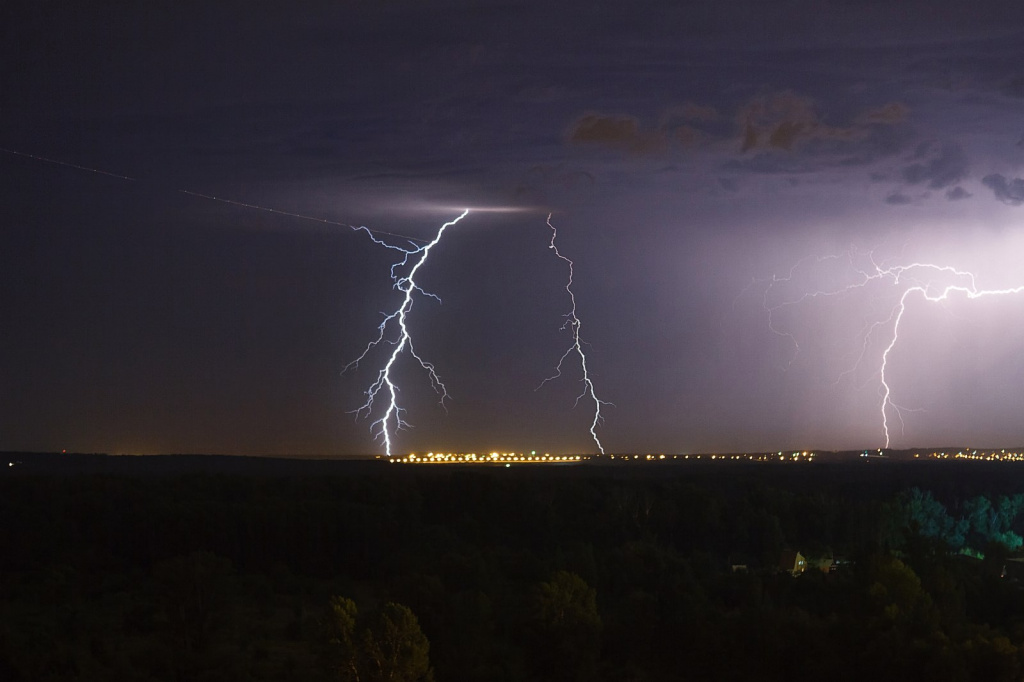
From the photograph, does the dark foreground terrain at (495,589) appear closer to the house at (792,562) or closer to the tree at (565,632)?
the tree at (565,632)

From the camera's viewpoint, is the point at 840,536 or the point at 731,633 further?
the point at 840,536

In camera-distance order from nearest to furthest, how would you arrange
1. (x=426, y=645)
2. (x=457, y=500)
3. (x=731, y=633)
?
(x=426, y=645)
(x=731, y=633)
(x=457, y=500)

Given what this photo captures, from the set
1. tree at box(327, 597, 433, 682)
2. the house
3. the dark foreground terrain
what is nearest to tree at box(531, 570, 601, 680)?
the dark foreground terrain

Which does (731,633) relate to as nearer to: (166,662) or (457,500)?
(166,662)

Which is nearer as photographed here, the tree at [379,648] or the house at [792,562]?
the tree at [379,648]

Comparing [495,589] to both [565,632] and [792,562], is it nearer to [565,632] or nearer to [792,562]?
[565,632]

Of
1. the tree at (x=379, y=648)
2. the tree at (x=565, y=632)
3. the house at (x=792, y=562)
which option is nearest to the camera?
the tree at (x=379, y=648)

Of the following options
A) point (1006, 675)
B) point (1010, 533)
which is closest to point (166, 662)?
point (1006, 675)

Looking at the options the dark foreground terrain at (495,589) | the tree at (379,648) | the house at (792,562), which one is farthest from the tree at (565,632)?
the house at (792,562)
